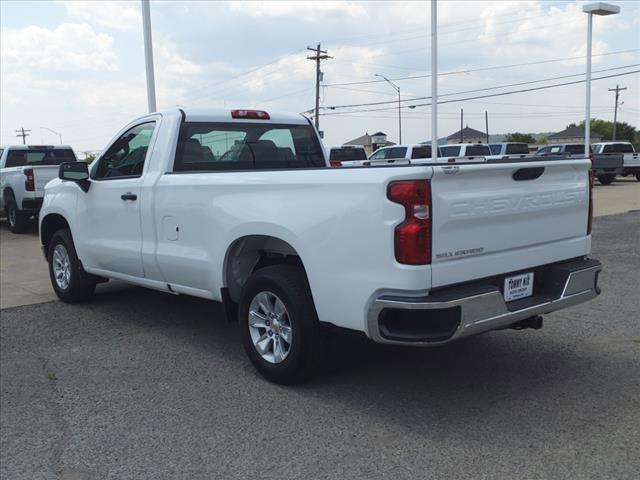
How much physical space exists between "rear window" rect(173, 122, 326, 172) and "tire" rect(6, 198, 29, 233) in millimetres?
10258

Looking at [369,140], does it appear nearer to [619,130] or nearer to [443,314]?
[619,130]

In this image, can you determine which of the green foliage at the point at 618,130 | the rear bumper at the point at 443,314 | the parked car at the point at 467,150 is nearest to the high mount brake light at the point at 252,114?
the rear bumper at the point at 443,314

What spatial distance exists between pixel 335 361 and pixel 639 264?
19.2 feet

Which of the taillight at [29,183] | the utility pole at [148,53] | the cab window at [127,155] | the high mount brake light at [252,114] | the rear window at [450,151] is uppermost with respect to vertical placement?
the utility pole at [148,53]

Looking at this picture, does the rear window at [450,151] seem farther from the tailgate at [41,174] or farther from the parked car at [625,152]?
the tailgate at [41,174]

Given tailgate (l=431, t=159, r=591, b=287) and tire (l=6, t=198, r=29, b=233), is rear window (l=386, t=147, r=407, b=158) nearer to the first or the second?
tire (l=6, t=198, r=29, b=233)

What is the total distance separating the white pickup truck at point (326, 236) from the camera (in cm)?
389

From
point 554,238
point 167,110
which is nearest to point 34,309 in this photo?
point 167,110

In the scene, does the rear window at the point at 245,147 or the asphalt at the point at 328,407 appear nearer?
the asphalt at the point at 328,407

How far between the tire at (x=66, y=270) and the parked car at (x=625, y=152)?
29.0 m

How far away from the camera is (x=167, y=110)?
6.11 m

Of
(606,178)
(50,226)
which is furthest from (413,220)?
(606,178)

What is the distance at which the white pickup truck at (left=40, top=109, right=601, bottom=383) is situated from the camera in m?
3.89

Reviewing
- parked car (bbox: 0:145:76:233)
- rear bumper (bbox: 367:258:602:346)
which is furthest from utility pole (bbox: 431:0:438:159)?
rear bumper (bbox: 367:258:602:346)
